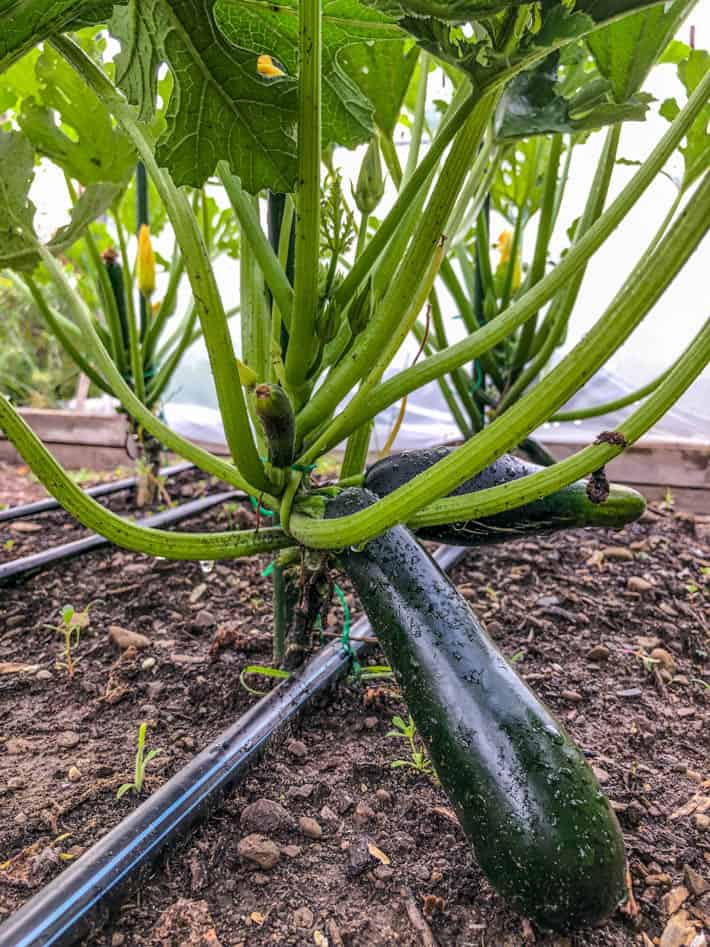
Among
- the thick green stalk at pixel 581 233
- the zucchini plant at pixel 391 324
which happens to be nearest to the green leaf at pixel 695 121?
the thick green stalk at pixel 581 233

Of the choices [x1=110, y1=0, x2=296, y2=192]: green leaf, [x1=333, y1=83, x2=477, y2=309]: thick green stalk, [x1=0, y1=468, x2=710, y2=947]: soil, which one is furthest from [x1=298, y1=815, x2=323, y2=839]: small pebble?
[x1=110, y1=0, x2=296, y2=192]: green leaf

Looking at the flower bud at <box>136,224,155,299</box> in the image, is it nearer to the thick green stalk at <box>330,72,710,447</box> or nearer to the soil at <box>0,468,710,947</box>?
the soil at <box>0,468,710,947</box>

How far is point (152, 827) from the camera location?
660 millimetres

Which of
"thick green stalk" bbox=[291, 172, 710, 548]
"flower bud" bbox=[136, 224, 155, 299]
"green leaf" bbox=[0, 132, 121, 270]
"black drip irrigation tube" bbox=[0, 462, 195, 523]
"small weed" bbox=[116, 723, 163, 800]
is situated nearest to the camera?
"thick green stalk" bbox=[291, 172, 710, 548]

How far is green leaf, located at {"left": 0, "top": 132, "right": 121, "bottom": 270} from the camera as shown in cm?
85

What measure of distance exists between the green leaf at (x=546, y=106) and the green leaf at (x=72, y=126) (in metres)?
0.74

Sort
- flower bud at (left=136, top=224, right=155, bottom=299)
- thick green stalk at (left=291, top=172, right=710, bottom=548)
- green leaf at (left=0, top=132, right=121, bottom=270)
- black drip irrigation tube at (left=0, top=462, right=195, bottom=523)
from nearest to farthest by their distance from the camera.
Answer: thick green stalk at (left=291, top=172, right=710, bottom=548)
green leaf at (left=0, top=132, right=121, bottom=270)
flower bud at (left=136, top=224, right=155, bottom=299)
black drip irrigation tube at (left=0, top=462, right=195, bottom=523)

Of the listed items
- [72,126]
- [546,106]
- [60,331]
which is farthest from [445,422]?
[546,106]

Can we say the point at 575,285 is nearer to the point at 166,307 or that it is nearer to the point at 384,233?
the point at 384,233

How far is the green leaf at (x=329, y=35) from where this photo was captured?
0.70 meters

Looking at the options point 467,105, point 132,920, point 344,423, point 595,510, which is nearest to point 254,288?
point 344,423

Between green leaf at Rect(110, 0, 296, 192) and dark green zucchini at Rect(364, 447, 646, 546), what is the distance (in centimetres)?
34

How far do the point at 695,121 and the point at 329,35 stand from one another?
2.14 ft

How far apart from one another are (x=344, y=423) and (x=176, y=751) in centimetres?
42
